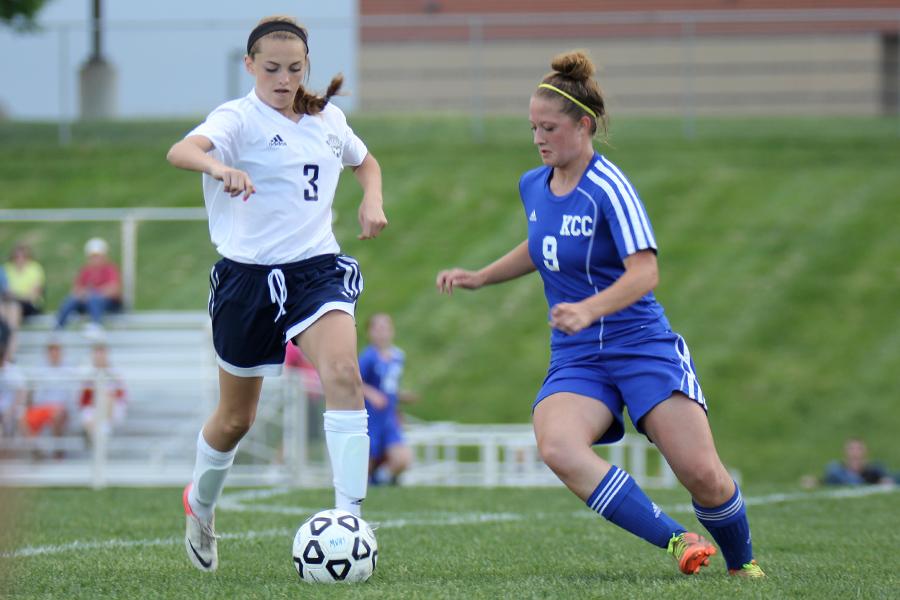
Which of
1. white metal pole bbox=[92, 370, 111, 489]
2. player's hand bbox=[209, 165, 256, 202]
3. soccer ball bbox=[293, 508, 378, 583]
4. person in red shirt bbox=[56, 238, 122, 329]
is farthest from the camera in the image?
person in red shirt bbox=[56, 238, 122, 329]

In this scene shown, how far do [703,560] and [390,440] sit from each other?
8093 millimetres

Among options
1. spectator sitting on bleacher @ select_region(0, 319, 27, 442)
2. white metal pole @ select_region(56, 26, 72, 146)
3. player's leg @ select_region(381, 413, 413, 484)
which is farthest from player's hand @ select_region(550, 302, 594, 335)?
white metal pole @ select_region(56, 26, 72, 146)

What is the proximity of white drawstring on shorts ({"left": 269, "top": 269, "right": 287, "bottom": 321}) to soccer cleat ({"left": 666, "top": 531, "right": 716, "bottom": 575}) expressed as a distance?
5.69 ft

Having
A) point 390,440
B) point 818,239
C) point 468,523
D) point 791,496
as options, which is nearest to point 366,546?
point 468,523

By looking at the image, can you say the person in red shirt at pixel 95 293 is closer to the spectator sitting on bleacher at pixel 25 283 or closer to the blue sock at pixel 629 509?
the spectator sitting on bleacher at pixel 25 283

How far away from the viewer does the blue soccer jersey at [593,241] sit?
504 centimetres

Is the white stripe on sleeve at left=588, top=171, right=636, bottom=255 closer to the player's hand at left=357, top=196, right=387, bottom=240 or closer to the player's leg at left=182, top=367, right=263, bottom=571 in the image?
the player's hand at left=357, top=196, right=387, bottom=240

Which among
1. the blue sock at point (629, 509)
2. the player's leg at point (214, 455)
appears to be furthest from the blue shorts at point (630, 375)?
the player's leg at point (214, 455)

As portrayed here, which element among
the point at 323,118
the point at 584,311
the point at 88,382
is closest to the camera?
the point at 584,311

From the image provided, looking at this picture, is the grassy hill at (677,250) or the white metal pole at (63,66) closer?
the grassy hill at (677,250)

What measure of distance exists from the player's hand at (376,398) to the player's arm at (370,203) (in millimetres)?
6781

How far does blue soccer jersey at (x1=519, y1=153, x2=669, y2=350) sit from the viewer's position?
5.04 m

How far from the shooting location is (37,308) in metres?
17.9

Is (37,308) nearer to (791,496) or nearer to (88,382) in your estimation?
(88,382)
